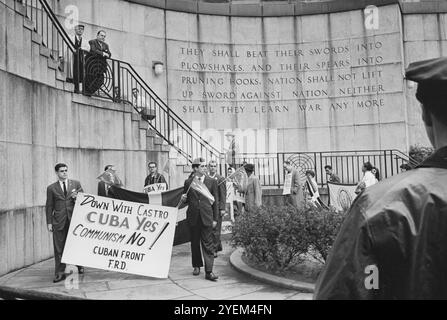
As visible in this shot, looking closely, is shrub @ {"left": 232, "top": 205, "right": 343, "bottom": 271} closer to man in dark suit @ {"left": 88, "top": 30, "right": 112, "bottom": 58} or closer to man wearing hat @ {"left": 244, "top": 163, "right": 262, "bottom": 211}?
man wearing hat @ {"left": 244, "top": 163, "right": 262, "bottom": 211}

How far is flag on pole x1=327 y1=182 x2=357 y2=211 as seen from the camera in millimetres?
11398

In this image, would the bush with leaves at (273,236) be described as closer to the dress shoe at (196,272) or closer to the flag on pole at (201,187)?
the flag on pole at (201,187)

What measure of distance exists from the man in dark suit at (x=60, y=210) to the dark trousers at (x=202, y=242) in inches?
85.1

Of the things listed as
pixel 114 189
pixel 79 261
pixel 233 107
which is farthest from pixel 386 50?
pixel 79 261

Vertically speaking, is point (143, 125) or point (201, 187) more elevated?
point (143, 125)

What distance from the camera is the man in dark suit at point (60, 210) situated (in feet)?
24.6

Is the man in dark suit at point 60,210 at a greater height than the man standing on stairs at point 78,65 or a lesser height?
lesser

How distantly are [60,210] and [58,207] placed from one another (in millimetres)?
63

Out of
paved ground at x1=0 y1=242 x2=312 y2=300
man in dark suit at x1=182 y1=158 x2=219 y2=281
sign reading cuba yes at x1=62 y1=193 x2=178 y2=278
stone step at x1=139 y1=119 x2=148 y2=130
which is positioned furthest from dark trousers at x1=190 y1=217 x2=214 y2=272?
stone step at x1=139 y1=119 x2=148 y2=130

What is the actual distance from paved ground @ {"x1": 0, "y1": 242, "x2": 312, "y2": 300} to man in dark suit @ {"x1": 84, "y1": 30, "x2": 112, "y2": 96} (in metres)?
5.40

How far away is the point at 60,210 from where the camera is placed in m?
7.63

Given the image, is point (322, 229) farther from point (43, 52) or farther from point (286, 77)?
point (286, 77)

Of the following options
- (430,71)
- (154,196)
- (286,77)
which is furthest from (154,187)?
(286,77)

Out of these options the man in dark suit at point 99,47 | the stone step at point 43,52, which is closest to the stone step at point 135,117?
the man in dark suit at point 99,47
